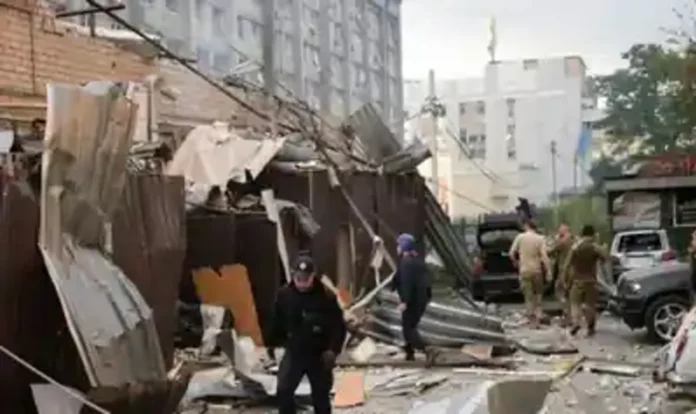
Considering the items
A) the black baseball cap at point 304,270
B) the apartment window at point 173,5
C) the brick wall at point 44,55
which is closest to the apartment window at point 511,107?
the apartment window at point 173,5

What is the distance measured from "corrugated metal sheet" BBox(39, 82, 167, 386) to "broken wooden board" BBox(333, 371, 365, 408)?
2.72 m

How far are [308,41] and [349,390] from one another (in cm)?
4453

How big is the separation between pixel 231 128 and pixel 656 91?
123ft

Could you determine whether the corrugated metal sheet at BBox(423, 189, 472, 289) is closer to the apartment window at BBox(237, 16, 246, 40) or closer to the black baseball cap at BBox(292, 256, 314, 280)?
the black baseball cap at BBox(292, 256, 314, 280)

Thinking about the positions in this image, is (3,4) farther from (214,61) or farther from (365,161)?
(214,61)

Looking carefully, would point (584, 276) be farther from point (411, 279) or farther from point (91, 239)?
point (91, 239)

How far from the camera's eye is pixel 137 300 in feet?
29.9

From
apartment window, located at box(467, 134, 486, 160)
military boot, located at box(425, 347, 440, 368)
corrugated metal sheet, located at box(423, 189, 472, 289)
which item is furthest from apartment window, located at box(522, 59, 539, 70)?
military boot, located at box(425, 347, 440, 368)

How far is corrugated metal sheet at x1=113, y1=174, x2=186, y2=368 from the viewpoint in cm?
1045

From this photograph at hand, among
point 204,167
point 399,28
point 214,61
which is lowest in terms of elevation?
point 204,167

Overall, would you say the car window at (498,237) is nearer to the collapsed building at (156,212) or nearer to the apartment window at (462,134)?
the collapsed building at (156,212)

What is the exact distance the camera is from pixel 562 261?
1916 centimetres

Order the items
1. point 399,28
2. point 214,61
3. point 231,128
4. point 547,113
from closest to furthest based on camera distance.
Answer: point 231,128 < point 214,61 < point 399,28 < point 547,113

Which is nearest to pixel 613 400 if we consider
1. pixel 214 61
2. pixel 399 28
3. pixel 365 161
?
pixel 365 161
